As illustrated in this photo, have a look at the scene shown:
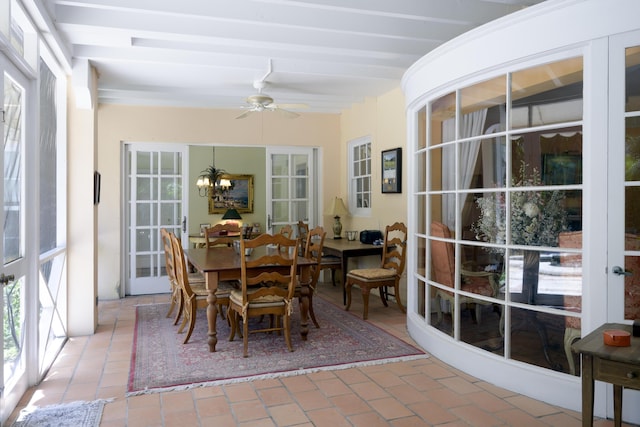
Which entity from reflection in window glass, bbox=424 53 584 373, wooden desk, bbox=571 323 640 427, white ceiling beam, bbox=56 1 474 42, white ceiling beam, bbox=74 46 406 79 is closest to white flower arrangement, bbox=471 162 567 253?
reflection in window glass, bbox=424 53 584 373

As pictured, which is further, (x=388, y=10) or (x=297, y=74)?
(x=297, y=74)

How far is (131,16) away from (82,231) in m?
2.02

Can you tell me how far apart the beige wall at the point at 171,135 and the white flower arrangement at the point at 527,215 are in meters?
4.28

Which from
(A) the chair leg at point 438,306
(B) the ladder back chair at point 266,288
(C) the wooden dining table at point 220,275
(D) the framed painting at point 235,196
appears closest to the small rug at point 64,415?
(C) the wooden dining table at point 220,275

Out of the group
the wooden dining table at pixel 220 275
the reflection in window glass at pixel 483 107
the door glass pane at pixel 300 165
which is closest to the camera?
the reflection in window glass at pixel 483 107

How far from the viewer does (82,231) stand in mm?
4426

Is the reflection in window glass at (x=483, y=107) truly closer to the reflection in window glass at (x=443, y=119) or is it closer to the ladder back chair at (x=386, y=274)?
the reflection in window glass at (x=443, y=119)

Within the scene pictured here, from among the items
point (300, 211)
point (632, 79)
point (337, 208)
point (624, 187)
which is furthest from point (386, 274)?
point (632, 79)

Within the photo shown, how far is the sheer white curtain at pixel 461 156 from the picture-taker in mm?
3273

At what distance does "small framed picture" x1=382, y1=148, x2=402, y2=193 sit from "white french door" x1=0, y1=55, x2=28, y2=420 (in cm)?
385

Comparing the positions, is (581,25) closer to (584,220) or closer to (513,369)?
(584,220)

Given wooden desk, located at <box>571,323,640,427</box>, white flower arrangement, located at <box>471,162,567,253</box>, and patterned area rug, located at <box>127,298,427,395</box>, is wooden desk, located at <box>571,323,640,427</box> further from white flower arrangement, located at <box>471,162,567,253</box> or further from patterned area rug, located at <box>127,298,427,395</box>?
patterned area rug, located at <box>127,298,427,395</box>

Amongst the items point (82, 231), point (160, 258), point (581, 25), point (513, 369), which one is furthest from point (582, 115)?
point (160, 258)

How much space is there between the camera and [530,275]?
9.53 feet
